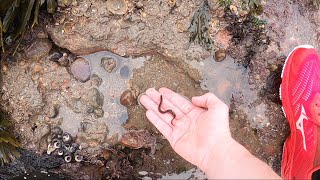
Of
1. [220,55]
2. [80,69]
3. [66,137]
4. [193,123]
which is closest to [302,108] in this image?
[220,55]

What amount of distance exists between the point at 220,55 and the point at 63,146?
159 cm

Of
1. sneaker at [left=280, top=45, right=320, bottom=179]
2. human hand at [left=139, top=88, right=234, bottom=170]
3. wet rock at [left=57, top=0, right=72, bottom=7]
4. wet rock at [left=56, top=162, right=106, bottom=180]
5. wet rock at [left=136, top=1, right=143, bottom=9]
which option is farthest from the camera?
wet rock at [left=56, top=162, right=106, bottom=180]

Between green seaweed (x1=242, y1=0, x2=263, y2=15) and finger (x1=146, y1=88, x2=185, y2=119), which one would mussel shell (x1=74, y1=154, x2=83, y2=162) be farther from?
green seaweed (x1=242, y1=0, x2=263, y2=15)

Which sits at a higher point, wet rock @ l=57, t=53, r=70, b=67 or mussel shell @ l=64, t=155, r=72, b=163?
wet rock @ l=57, t=53, r=70, b=67

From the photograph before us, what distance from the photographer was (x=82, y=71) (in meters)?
3.59

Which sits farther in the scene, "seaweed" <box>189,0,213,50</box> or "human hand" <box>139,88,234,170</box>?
"seaweed" <box>189,0,213,50</box>

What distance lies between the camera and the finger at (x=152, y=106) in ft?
10.8

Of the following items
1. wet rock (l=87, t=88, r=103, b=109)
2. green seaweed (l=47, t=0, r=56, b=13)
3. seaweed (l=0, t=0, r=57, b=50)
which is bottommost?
wet rock (l=87, t=88, r=103, b=109)

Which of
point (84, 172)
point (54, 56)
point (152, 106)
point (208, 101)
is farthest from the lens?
point (84, 172)

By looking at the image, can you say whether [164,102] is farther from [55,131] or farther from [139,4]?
[55,131]

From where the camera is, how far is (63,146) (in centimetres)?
366

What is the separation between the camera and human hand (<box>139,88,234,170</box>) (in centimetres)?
287

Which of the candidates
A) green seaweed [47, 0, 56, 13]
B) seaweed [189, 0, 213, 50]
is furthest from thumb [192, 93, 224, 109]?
green seaweed [47, 0, 56, 13]

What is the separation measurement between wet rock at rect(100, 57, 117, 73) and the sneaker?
1461 millimetres
